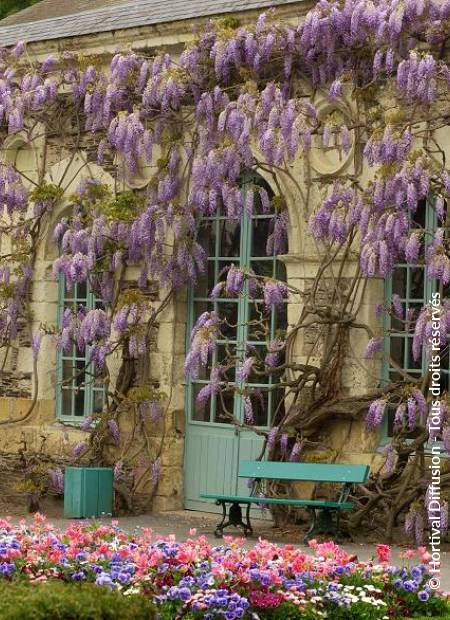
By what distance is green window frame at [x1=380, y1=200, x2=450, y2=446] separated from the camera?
11.8 meters

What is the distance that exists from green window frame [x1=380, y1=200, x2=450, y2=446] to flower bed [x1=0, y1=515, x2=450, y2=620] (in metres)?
3.87

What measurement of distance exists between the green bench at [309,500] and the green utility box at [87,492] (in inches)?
60.2

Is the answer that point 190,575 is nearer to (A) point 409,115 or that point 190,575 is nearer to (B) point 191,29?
(A) point 409,115

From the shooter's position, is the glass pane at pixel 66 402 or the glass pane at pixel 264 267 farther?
the glass pane at pixel 66 402

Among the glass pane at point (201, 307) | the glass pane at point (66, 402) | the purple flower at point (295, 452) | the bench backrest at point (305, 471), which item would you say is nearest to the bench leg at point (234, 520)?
the bench backrest at point (305, 471)

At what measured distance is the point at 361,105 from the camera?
1232cm

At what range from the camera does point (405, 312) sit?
39.4 feet

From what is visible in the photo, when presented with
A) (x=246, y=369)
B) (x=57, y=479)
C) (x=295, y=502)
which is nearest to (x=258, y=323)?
(x=246, y=369)

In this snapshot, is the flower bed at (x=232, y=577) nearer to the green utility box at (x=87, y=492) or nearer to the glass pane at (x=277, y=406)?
the glass pane at (x=277, y=406)

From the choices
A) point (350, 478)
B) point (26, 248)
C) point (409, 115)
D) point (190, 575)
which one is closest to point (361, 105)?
point (409, 115)

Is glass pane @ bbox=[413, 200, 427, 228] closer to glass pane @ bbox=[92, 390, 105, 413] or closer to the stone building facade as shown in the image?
the stone building facade

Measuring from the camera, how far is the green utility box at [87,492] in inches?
514

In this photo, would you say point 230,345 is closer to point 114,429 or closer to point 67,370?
point 114,429

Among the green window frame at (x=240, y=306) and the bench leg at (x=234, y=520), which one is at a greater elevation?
the green window frame at (x=240, y=306)
